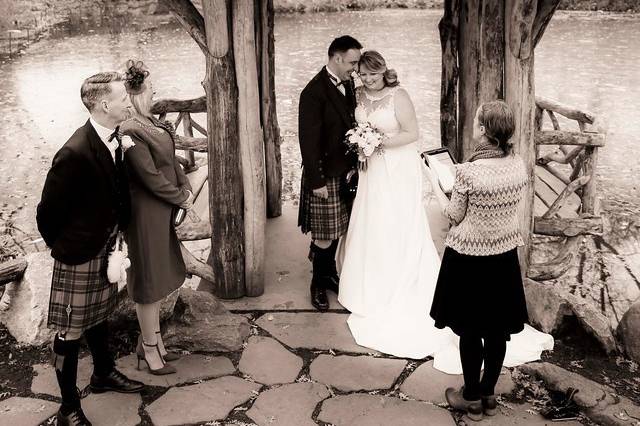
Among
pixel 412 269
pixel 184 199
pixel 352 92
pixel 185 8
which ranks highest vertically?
pixel 185 8

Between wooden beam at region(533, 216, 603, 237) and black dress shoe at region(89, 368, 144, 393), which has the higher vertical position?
wooden beam at region(533, 216, 603, 237)

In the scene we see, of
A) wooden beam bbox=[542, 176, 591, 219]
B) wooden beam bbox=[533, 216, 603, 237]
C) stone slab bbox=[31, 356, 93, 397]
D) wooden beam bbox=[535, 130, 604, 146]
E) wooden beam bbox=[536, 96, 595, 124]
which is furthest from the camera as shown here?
wooden beam bbox=[536, 96, 595, 124]

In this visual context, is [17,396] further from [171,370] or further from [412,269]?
[412,269]

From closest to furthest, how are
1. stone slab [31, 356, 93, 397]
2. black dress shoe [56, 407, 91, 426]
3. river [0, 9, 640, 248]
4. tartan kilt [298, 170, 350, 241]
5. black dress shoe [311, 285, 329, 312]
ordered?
black dress shoe [56, 407, 91, 426] < stone slab [31, 356, 93, 397] < tartan kilt [298, 170, 350, 241] < black dress shoe [311, 285, 329, 312] < river [0, 9, 640, 248]

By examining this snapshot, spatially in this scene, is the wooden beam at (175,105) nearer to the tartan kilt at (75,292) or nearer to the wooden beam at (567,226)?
the wooden beam at (567,226)

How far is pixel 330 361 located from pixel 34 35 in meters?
17.6

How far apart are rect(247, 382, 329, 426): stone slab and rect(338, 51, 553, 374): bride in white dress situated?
794 millimetres

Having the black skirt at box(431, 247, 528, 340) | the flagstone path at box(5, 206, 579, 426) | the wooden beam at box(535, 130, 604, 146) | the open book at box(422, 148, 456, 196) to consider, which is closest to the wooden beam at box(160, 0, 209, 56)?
the open book at box(422, 148, 456, 196)

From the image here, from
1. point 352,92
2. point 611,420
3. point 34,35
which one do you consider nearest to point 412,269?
point 352,92

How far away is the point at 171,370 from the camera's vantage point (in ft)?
16.2

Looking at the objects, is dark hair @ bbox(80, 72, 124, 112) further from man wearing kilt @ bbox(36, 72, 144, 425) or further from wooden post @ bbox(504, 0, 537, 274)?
wooden post @ bbox(504, 0, 537, 274)

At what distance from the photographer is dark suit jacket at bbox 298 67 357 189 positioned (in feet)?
18.4

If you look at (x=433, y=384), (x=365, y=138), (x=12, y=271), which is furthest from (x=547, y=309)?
(x=12, y=271)

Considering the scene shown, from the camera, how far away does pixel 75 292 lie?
412 centimetres
